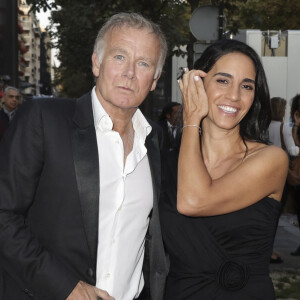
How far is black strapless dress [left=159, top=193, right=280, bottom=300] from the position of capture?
117 inches

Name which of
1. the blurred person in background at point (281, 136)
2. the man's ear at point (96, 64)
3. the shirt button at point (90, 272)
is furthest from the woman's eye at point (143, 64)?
the blurred person in background at point (281, 136)

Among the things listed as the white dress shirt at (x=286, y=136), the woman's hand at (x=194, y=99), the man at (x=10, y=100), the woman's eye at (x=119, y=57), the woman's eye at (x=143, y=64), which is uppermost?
the woman's eye at (x=119, y=57)

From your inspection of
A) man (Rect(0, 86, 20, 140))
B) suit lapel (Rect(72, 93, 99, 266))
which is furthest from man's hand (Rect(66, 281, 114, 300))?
man (Rect(0, 86, 20, 140))

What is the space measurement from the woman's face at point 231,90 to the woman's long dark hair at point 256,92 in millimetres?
48

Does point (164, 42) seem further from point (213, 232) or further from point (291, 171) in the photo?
point (291, 171)

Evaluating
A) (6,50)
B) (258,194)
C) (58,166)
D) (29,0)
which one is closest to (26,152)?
(58,166)

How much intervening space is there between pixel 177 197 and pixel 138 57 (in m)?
0.76

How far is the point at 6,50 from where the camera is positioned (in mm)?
8945

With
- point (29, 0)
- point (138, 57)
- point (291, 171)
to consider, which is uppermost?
point (29, 0)

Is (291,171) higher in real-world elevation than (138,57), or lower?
lower

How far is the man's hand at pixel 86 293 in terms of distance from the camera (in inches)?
97.9

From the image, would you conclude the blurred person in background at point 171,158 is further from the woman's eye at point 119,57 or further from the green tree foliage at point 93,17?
the green tree foliage at point 93,17

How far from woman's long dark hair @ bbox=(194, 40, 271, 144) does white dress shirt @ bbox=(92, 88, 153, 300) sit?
68 centimetres

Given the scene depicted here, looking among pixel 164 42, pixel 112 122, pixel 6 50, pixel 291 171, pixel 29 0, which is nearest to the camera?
pixel 112 122
